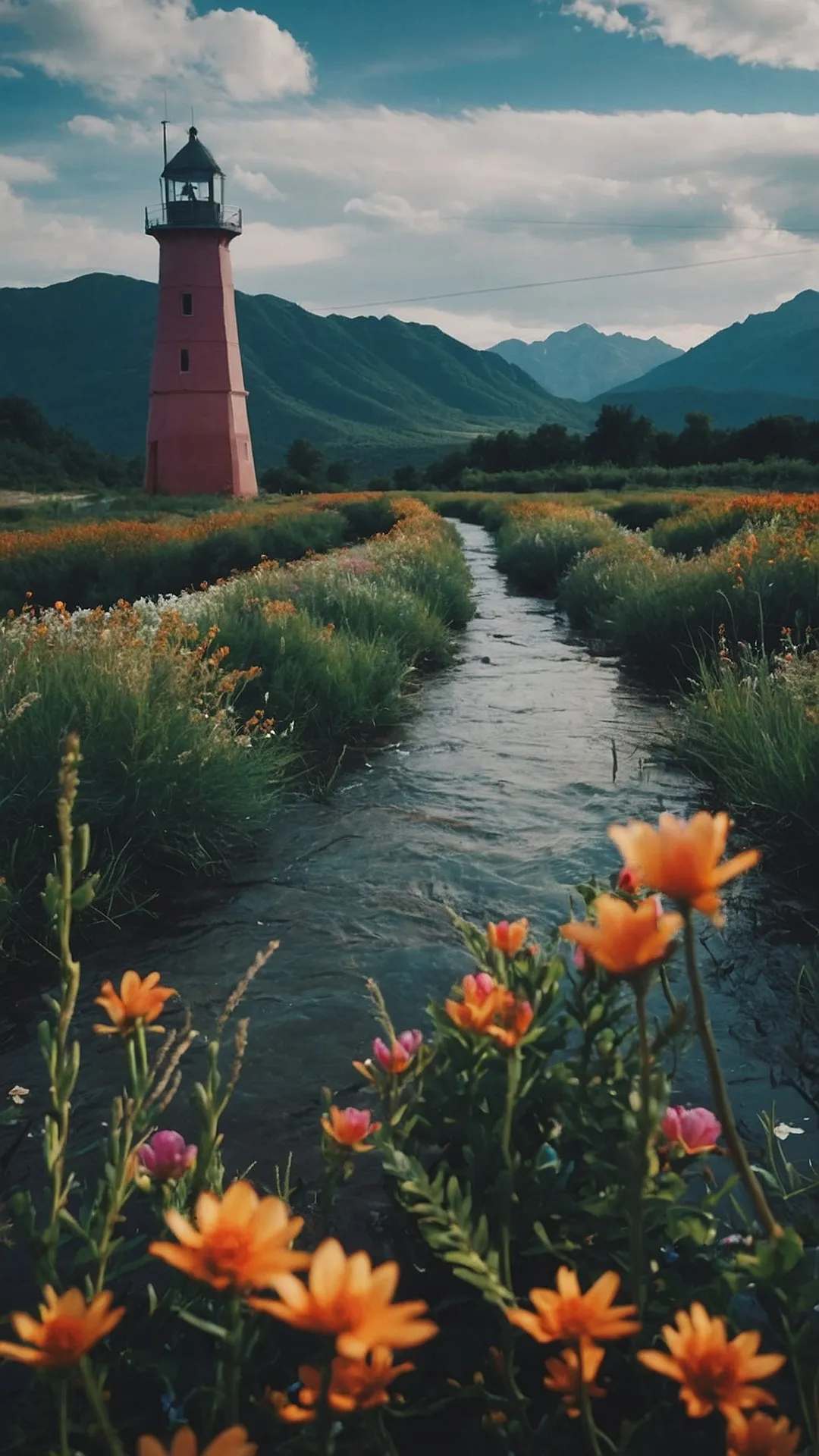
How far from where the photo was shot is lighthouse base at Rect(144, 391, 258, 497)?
109 feet

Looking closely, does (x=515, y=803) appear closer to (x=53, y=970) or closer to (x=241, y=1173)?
(x=53, y=970)

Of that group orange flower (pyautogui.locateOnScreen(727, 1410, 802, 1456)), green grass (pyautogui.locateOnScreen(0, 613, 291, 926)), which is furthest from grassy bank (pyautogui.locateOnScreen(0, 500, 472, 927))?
orange flower (pyautogui.locateOnScreen(727, 1410, 802, 1456))

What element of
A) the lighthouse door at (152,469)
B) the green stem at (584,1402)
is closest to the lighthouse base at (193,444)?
the lighthouse door at (152,469)

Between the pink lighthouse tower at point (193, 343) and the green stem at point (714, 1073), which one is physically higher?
the pink lighthouse tower at point (193, 343)

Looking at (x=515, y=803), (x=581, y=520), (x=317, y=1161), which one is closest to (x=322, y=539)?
(x=581, y=520)

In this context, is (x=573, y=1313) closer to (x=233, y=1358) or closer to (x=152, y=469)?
(x=233, y=1358)

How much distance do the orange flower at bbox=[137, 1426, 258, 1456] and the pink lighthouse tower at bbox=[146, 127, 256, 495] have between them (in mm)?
34487

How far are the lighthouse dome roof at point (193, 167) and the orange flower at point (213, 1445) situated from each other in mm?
38279

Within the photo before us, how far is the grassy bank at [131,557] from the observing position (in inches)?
584

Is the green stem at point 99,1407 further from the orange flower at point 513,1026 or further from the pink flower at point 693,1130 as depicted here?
the pink flower at point 693,1130

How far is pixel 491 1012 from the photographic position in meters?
1.42

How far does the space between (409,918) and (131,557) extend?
12396mm

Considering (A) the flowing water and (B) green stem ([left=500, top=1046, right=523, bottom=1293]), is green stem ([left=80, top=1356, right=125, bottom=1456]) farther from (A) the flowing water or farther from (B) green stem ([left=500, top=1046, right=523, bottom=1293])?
(A) the flowing water

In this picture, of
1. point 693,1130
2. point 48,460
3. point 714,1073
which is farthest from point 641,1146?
point 48,460
